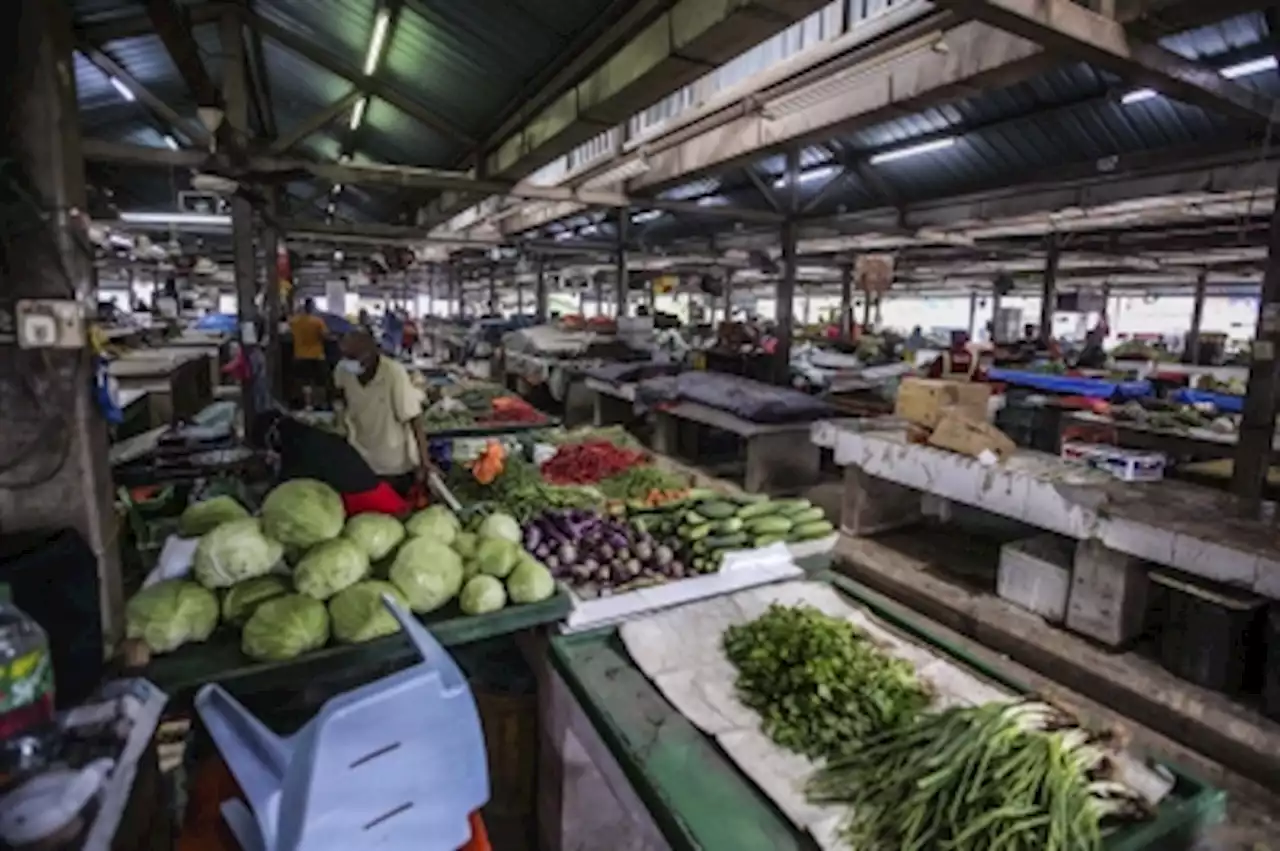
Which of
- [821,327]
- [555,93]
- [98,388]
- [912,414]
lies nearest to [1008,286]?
[821,327]

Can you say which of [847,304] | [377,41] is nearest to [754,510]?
[377,41]

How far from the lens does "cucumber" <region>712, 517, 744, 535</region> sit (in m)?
3.72

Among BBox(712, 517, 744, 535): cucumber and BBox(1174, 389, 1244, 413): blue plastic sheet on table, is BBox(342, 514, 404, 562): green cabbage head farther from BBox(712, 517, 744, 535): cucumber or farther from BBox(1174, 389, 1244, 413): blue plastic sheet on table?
BBox(1174, 389, 1244, 413): blue plastic sheet on table

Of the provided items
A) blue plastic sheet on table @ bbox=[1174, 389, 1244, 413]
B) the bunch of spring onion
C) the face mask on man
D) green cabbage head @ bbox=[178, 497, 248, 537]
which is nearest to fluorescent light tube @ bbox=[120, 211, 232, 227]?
the face mask on man

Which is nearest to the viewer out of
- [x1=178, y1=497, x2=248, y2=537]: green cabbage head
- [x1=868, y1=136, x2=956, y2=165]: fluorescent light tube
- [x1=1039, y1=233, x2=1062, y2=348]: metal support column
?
[x1=178, y1=497, x2=248, y2=537]: green cabbage head

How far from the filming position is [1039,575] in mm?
4848

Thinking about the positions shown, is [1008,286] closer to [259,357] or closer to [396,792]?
[259,357]

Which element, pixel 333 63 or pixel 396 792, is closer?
pixel 396 792

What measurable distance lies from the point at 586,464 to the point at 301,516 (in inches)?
117

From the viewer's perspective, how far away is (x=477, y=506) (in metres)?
4.22

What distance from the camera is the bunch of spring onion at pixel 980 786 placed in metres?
1.71

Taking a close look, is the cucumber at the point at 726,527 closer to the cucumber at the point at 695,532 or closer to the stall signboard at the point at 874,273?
the cucumber at the point at 695,532

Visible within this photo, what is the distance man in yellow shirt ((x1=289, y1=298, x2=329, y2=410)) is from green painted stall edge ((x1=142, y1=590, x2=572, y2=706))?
8.88 metres

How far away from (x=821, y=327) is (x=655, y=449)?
16065mm
